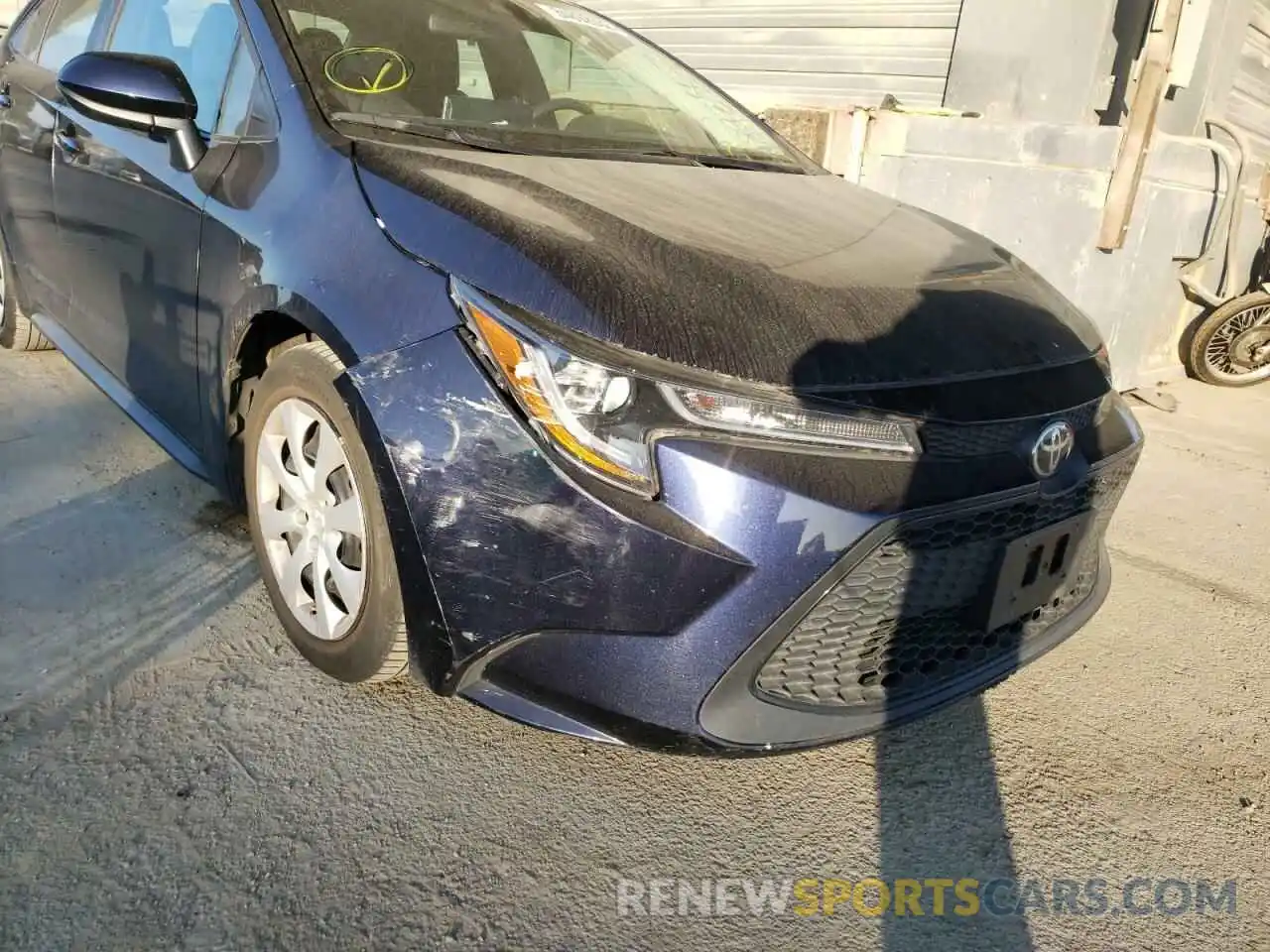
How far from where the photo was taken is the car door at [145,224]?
227 centimetres

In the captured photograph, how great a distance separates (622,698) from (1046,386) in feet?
3.27

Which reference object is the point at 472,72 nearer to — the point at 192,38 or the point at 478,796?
the point at 192,38

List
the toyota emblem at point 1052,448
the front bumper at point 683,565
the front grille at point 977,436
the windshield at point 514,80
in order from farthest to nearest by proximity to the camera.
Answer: the windshield at point 514,80 → the toyota emblem at point 1052,448 → the front grille at point 977,436 → the front bumper at point 683,565

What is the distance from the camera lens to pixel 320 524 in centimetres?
192

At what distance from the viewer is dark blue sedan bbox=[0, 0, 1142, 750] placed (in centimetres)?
150

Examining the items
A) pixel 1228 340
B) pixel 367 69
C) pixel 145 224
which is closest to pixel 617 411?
pixel 367 69

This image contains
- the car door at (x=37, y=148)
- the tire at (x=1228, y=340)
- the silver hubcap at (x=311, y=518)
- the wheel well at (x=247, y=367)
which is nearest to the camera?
the silver hubcap at (x=311, y=518)

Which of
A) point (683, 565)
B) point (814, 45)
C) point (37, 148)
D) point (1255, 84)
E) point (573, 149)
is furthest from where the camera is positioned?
point (1255, 84)

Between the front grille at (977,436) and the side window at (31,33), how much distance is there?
3664 millimetres

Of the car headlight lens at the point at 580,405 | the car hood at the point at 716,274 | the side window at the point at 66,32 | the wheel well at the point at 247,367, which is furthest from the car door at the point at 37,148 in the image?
the car headlight lens at the point at 580,405

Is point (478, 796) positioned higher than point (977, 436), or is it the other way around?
point (977, 436)

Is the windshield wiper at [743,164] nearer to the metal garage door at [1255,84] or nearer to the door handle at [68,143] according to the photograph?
the door handle at [68,143]

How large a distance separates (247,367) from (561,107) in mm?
1176

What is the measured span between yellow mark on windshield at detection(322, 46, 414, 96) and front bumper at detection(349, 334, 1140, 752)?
0.88m
